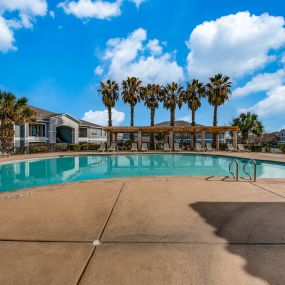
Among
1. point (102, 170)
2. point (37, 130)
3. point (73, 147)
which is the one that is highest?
point (37, 130)

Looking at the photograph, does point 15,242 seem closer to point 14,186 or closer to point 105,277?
point 105,277

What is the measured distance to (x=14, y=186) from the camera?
1094 centimetres

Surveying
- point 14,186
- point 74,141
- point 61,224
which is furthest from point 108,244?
point 74,141

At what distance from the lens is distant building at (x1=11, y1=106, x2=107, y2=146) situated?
30578 millimetres

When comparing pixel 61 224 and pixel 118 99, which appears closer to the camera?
pixel 61 224

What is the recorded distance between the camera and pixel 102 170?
625 inches

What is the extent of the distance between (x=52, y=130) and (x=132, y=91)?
15117 millimetres

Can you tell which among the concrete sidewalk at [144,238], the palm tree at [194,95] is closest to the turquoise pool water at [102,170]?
the concrete sidewalk at [144,238]

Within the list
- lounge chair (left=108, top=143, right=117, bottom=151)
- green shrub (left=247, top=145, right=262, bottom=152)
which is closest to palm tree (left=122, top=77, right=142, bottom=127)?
lounge chair (left=108, top=143, right=117, bottom=151)

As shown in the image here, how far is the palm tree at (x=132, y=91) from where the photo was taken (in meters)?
32.3

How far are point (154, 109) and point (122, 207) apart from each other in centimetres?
2984

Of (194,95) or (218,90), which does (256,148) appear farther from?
(194,95)

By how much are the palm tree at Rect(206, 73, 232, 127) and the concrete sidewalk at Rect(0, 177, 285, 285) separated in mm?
26226

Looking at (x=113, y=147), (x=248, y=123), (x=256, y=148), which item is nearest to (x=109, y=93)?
(x=113, y=147)
